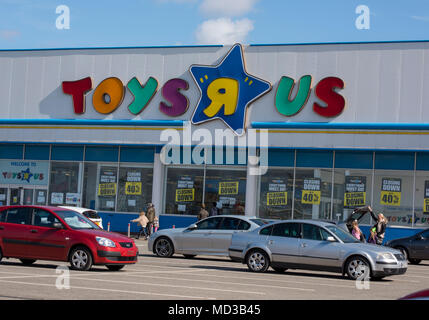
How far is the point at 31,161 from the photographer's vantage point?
3825 cm

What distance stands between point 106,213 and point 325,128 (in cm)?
1204

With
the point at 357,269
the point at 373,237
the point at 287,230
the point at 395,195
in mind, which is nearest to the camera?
the point at 357,269

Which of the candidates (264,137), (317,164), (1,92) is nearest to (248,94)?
(264,137)

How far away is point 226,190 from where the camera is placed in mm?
34469

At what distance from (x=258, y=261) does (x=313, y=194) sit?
46.5 ft

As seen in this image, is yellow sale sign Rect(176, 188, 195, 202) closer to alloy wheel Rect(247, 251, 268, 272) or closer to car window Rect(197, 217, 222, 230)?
car window Rect(197, 217, 222, 230)

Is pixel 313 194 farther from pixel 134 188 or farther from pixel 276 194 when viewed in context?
pixel 134 188

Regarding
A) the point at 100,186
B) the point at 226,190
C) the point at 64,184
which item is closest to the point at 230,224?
the point at 226,190

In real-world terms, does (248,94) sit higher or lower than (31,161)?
higher

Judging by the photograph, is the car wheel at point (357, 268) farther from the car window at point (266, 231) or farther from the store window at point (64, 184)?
the store window at point (64, 184)

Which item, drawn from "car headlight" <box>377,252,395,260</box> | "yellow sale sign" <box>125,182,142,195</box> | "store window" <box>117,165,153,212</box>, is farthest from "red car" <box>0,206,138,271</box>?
"yellow sale sign" <box>125,182,142,195</box>

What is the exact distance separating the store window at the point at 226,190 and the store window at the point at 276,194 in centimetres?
96

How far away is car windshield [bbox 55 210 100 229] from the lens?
18.0 metres
